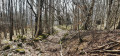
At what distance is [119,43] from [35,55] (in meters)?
4.90

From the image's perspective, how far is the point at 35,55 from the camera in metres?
5.76

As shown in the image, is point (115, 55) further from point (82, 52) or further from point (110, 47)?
point (82, 52)

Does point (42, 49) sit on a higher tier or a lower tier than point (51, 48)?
lower

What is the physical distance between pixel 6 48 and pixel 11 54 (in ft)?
4.51

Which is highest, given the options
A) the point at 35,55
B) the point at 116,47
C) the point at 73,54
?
the point at 116,47

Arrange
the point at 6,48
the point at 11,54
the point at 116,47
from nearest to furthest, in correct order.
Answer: the point at 116,47 < the point at 11,54 < the point at 6,48

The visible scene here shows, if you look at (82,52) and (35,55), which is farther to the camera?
(35,55)

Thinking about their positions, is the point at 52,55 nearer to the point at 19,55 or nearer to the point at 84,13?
the point at 19,55

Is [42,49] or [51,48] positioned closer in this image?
[51,48]

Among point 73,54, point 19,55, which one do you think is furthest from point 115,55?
point 19,55

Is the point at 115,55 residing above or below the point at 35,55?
above

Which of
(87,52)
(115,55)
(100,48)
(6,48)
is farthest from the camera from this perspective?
(6,48)

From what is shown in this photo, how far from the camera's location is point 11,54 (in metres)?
5.41

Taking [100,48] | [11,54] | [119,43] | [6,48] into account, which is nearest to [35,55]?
[11,54]
